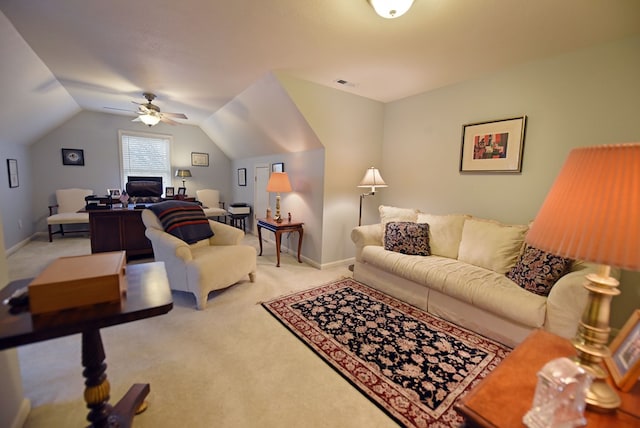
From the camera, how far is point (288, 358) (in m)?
1.91

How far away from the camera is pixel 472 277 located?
231cm

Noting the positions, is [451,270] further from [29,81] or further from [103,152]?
[103,152]

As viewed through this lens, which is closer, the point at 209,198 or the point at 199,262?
the point at 199,262

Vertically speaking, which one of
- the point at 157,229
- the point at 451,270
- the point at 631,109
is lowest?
the point at 451,270

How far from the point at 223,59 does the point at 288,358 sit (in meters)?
2.81

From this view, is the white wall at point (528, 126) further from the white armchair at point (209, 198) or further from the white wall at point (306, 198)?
the white armchair at point (209, 198)

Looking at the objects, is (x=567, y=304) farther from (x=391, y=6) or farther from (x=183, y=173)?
(x=183, y=173)

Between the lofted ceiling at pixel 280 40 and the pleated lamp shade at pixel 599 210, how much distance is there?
1.55m

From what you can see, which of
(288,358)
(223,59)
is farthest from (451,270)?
(223,59)

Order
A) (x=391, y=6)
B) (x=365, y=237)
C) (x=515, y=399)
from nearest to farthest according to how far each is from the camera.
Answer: (x=515, y=399) < (x=391, y=6) < (x=365, y=237)

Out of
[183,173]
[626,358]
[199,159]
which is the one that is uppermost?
[199,159]

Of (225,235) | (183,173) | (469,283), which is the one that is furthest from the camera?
(183,173)

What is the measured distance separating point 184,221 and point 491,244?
325cm

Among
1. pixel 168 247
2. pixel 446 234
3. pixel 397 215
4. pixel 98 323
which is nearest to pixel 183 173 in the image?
pixel 168 247
